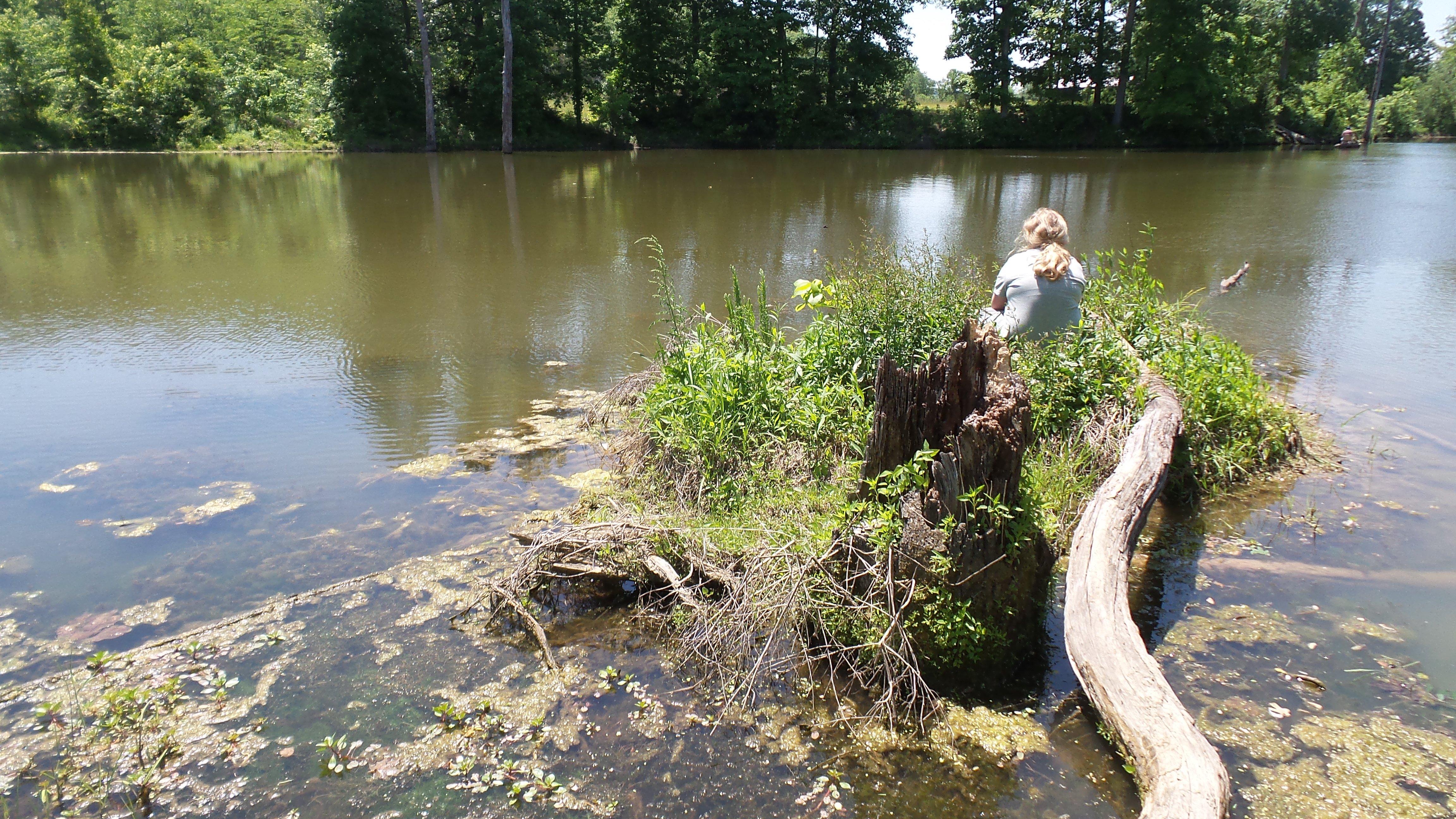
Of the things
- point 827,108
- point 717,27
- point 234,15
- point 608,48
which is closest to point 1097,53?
point 827,108

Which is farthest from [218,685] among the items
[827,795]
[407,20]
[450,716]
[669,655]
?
[407,20]

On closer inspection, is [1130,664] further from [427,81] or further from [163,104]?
[163,104]

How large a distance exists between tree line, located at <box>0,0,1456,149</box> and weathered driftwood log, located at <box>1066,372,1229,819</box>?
96.7 feet

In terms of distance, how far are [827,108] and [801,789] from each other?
34.5 m

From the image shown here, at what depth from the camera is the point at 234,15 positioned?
43312 millimetres

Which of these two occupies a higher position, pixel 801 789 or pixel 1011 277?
pixel 1011 277

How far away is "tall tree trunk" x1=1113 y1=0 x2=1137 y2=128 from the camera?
33.9 metres

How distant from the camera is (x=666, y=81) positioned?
1367 inches

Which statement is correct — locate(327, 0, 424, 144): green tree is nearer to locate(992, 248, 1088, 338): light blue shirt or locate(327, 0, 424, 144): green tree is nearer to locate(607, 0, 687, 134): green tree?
locate(607, 0, 687, 134): green tree

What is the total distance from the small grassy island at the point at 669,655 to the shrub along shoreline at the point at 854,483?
0.02m

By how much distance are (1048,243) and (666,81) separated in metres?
32.3

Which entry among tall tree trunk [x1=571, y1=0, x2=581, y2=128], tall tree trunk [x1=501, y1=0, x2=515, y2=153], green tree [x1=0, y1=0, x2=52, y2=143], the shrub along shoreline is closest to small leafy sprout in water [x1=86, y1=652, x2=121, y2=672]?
the shrub along shoreline

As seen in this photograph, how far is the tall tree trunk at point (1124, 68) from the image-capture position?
3391cm

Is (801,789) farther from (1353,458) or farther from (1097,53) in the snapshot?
(1097,53)
